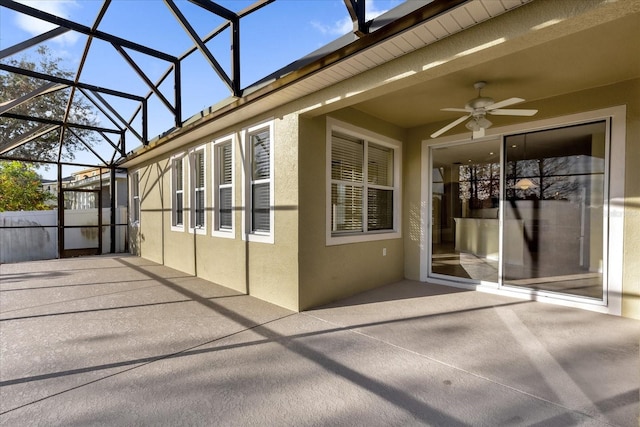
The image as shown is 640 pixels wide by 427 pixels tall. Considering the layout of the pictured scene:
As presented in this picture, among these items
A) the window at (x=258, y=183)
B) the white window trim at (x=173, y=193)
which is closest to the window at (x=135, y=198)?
the white window trim at (x=173, y=193)

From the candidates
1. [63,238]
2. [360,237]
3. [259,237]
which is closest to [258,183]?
[259,237]

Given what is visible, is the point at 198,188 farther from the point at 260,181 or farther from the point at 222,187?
the point at 260,181

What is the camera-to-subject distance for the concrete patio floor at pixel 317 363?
1968 millimetres

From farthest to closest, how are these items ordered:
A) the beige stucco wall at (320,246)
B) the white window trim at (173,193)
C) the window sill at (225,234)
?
the white window trim at (173,193) < the window sill at (225,234) < the beige stucco wall at (320,246)

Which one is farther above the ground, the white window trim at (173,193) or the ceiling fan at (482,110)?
the ceiling fan at (482,110)

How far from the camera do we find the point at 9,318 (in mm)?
3754

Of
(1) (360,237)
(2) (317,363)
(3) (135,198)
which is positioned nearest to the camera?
(2) (317,363)

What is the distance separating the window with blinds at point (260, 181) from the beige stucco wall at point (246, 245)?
0.77 ft

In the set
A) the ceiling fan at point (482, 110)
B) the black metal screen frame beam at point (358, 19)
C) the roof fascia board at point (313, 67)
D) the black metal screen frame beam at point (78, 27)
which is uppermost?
the black metal screen frame beam at point (78, 27)

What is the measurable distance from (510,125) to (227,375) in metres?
4.95

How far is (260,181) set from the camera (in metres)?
4.62

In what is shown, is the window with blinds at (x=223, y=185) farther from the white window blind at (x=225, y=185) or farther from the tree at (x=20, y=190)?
the tree at (x=20, y=190)

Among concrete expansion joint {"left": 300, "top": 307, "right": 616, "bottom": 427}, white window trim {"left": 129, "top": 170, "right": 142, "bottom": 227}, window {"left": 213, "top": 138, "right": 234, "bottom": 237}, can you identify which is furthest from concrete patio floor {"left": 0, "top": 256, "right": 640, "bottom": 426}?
white window trim {"left": 129, "top": 170, "right": 142, "bottom": 227}

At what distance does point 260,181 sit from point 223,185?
1201 mm
